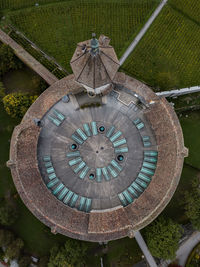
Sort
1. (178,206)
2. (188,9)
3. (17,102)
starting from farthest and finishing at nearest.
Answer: (188,9) < (178,206) < (17,102)

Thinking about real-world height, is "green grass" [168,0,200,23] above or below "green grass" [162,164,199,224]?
above

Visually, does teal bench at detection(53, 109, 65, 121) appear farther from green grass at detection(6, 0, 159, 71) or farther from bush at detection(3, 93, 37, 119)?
green grass at detection(6, 0, 159, 71)

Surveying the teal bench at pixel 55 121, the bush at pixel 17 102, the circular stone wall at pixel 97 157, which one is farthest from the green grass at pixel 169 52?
the bush at pixel 17 102

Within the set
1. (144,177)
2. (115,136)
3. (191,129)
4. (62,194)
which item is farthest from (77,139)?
(191,129)

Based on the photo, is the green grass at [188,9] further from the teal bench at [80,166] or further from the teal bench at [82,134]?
the teal bench at [80,166]

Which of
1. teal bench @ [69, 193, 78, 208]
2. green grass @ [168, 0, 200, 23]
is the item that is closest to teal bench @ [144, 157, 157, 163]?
teal bench @ [69, 193, 78, 208]

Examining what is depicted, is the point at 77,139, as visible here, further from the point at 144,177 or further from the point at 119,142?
the point at 144,177
